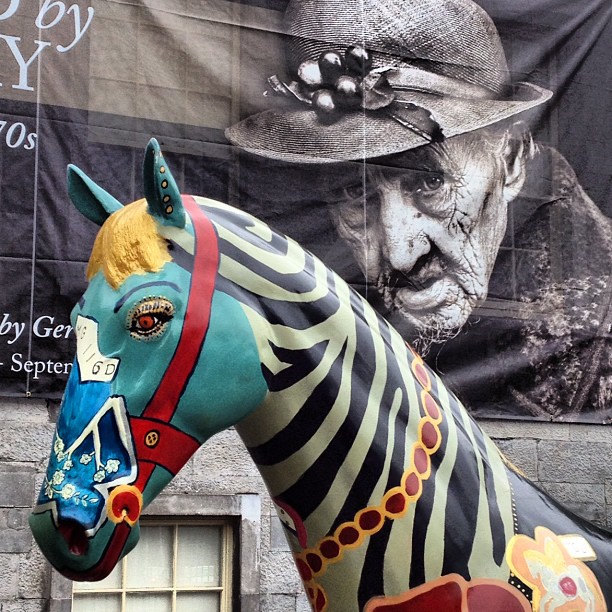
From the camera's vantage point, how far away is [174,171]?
5773mm

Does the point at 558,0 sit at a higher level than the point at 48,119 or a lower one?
higher

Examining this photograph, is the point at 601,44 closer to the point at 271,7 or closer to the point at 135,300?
the point at 271,7

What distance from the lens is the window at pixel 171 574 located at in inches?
216

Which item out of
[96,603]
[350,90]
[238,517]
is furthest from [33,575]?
[350,90]

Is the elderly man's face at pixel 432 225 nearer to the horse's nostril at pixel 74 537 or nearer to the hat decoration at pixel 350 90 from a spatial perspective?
the hat decoration at pixel 350 90

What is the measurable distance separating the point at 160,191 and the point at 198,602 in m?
4.29

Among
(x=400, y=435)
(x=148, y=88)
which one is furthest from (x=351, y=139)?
(x=400, y=435)

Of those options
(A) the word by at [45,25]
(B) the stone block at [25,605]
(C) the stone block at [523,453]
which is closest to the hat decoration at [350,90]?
(A) the word by at [45,25]

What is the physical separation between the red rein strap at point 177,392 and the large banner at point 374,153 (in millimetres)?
3616

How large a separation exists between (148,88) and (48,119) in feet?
2.11

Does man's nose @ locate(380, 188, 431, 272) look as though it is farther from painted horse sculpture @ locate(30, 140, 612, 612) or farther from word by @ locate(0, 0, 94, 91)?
painted horse sculpture @ locate(30, 140, 612, 612)

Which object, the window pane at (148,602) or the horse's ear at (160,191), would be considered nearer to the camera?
the horse's ear at (160,191)

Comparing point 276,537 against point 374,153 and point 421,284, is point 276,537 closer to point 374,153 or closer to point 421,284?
point 421,284

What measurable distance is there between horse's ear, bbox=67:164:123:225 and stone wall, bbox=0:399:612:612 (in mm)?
3447
